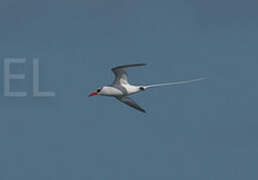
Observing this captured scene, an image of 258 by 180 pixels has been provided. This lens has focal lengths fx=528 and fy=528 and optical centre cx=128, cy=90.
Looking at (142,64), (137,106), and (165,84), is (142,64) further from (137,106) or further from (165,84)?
(137,106)

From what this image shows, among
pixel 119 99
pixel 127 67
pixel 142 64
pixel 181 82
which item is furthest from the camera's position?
pixel 119 99

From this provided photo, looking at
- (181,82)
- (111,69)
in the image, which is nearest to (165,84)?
(181,82)

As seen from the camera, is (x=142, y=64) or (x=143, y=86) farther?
(x=143, y=86)

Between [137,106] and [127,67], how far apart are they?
7.82m

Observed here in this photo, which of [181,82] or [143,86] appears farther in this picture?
[143,86]

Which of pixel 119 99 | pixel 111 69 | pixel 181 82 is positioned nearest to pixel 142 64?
pixel 181 82

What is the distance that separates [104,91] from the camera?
58062 mm

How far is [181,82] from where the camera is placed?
52.7 metres

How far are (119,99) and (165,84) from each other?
948cm

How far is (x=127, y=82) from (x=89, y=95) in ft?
15.4

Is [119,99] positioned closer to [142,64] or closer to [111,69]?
[111,69]

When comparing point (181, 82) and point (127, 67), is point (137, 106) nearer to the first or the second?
point (127, 67)

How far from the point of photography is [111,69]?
57969mm

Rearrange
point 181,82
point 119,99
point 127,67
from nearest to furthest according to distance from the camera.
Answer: point 181,82, point 127,67, point 119,99
